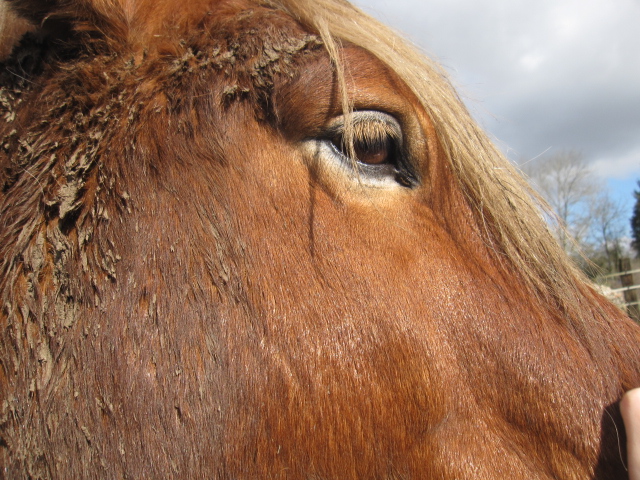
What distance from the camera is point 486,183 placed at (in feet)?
5.08

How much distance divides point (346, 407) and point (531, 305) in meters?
0.71

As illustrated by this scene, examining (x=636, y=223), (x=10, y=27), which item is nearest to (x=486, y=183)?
(x=10, y=27)

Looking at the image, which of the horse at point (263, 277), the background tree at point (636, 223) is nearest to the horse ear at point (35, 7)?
the horse at point (263, 277)

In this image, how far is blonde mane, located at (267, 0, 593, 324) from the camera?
148 centimetres

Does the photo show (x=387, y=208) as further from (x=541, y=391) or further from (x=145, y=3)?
(x=145, y=3)

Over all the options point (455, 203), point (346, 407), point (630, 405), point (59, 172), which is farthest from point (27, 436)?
point (630, 405)

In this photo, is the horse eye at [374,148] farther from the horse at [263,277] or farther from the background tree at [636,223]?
the background tree at [636,223]

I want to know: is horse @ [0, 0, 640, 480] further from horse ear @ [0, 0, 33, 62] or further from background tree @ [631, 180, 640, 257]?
background tree @ [631, 180, 640, 257]

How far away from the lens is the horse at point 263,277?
1229 mm

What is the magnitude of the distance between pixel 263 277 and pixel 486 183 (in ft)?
2.87

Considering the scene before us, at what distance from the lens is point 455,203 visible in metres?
1.52

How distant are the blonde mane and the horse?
1 cm

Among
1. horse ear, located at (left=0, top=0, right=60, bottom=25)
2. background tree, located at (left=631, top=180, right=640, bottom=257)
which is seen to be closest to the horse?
horse ear, located at (left=0, top=0, right=60, bottom=25)

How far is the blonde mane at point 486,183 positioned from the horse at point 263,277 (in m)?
0.01
